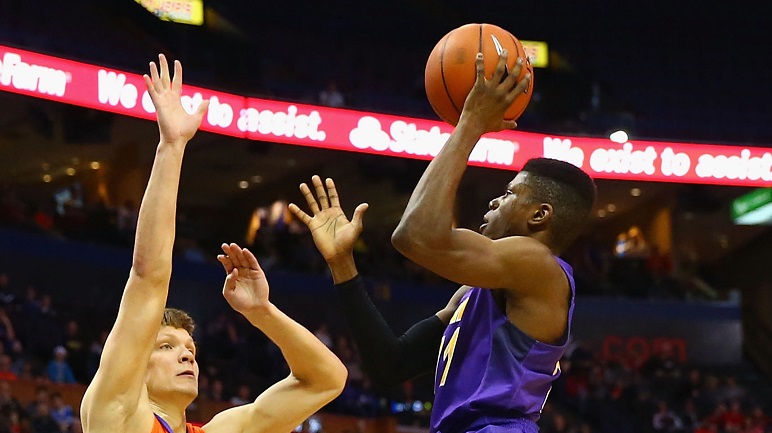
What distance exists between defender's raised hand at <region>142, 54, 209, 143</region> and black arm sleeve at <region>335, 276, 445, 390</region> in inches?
30.3

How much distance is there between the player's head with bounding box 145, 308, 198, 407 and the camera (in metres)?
3.55

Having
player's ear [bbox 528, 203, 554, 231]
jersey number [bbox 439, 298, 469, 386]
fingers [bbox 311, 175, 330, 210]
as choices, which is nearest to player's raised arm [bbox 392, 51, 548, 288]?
player's ear [bbox 528, 203, 554, 231]

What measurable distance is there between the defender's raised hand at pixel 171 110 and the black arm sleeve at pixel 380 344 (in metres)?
0.77

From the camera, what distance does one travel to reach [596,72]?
24547mm

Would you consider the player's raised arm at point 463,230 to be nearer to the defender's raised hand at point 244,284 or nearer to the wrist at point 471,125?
the wrist at point 471,125

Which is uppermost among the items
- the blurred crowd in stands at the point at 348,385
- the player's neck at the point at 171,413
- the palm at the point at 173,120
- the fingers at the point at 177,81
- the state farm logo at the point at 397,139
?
the state farm logo at the point at 397,139

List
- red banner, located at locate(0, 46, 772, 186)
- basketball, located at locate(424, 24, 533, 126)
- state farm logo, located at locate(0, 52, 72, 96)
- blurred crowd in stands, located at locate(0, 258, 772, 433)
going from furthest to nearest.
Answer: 1. red banner, located at locate(0, 46, 772, 186)
2. state farm logo, located at locate(0, 52, 72, 96)
3. blurred crowd in stands, located at locate(0, 258, 772, 433)
4. basketball, located at locate(424, 24, 533, 126)

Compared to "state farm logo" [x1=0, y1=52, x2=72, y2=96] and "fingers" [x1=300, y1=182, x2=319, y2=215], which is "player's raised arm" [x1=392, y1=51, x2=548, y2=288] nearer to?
"fingers" [x1=300, y1=182, x2=319, y2=215]

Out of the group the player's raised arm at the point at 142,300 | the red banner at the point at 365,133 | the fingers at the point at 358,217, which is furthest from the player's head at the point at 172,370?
the red banner at the point at 365,133

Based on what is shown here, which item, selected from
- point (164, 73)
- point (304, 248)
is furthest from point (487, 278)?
point (304, 248)

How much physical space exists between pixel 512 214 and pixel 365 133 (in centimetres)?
1467

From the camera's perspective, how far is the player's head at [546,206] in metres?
3.45

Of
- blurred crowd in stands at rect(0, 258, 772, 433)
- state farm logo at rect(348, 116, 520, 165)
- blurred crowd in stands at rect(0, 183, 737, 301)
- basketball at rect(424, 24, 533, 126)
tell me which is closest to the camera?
basketball at rect(424, 24, 533, 126)

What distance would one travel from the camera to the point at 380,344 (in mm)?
3600
